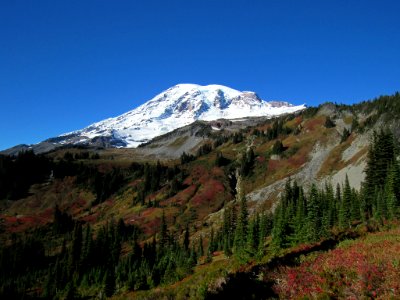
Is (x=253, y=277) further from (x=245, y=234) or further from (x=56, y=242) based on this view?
(x=56, y=242)

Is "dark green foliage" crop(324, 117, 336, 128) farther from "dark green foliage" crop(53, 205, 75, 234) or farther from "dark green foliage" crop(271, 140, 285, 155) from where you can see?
"dark green foliage" crop(53, 205, 75, 234)

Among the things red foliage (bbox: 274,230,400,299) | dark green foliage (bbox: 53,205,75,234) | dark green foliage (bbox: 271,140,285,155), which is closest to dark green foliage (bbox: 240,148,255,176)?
dark green foliage (bbox: 271,140,285,155)

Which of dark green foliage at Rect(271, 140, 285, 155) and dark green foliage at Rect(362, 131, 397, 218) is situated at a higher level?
dark green foliage at Rect(271, 140, 285, 155)

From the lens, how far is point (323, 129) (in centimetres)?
19138

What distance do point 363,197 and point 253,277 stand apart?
76.0 m

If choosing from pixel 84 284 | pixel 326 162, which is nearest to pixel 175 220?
pixel 84 284

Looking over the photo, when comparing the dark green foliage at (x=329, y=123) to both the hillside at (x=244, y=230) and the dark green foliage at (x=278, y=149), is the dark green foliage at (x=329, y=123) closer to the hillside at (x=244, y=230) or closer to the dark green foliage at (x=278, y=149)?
the hillside at (x=244, y=230)

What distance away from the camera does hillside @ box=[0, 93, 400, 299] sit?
68.9 feet

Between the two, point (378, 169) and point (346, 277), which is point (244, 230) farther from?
point (346, 277)

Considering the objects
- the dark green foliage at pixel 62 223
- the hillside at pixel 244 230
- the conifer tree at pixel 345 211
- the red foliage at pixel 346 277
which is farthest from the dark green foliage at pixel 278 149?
the red foliage at pixel 346 277

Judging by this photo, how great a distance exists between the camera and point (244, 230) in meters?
84.9

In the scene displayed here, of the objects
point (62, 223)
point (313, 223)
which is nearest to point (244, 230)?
point (313, 223)

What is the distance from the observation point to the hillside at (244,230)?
827 inches

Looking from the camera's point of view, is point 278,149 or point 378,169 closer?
point 378,169
